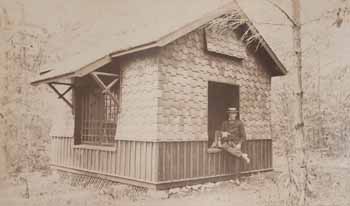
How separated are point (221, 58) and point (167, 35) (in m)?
1.33

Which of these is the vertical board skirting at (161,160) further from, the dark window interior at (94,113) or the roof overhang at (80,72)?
the roof overhang at (80,72)

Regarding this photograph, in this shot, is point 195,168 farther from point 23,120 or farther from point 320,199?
point 23,120

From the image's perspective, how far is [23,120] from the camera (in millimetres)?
5383

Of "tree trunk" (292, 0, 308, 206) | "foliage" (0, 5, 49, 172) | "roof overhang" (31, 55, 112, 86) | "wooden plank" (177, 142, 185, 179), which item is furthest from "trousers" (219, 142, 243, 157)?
"foliage" (0, 5, 49, 172)

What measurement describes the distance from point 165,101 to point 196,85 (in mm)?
648

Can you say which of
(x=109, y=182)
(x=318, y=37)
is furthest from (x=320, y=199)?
(x=109, y=182)

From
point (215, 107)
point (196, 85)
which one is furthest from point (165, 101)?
point (215, 107)

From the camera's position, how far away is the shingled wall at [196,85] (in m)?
5.29

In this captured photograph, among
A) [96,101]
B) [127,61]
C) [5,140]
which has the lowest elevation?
[5,140]

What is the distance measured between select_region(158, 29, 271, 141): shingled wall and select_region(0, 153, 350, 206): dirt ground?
757mm

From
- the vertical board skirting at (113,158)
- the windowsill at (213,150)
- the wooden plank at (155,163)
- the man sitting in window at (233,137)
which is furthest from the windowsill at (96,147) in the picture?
the man sitting in window at (233,137)

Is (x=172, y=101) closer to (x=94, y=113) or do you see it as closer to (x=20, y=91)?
(x=94, y=113)

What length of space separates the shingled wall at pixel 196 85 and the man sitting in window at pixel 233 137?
24 centimetres

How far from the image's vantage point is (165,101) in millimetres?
5246
